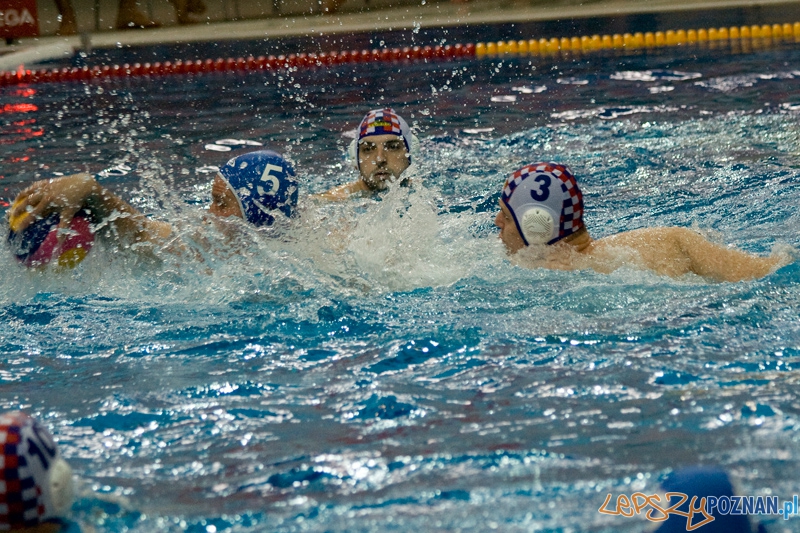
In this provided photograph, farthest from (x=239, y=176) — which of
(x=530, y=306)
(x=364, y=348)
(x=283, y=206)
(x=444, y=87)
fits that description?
(x=444, y=87)

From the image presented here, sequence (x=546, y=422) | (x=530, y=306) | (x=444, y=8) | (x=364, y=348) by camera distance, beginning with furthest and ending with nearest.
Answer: (x=444, y=8) < (x=530, y=306) < (x=364, y=348) < (x=546, y=422)

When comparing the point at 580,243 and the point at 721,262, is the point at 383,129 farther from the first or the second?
the point at 721,262

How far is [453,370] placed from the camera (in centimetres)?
290

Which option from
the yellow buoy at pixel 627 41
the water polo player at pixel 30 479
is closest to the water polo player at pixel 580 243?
the water polo player at pixel 30 479

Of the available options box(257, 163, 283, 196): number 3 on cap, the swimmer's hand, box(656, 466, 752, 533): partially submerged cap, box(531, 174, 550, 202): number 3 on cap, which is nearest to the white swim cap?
box(257, 163, 283, 196): number 3 on cap

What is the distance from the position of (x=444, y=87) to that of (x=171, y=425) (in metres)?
7.18

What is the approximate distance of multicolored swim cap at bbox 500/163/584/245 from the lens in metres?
3.42

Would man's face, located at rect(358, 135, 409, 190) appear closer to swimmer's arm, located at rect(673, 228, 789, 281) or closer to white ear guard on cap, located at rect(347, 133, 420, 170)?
white ear guard on cap, located at rect(347, 133, 420, 170)

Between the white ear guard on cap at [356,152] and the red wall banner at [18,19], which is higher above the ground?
the red wall banner at [18,19]

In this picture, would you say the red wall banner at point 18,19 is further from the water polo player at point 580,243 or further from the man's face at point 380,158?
the water polo player at point 580,243

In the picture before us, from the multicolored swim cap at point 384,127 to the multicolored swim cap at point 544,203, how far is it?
1802 mm

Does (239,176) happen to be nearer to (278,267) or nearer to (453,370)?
(278,267)

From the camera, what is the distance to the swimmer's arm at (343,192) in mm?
5164

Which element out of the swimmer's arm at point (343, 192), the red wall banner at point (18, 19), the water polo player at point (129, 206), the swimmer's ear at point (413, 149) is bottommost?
the swimmer's arm at point (343, 192)
